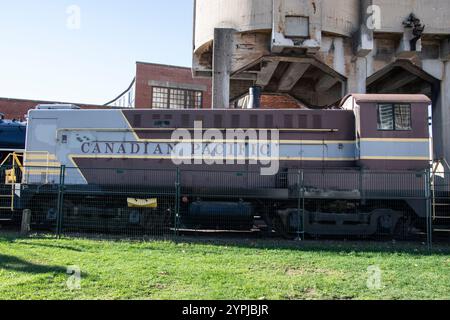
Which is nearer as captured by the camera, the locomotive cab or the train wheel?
the locomotive cab

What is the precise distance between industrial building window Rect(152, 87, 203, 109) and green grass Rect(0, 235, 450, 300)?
22033mm

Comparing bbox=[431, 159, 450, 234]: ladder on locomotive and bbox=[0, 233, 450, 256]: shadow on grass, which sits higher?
bbox=[431, 159, 450, 234]: ladder on locomotive

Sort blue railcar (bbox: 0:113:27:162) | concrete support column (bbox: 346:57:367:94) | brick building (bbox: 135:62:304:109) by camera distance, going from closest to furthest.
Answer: blue railcar (bbox: 0:113:27:162) → concrete support column (bbox: 346:57:367:94) → brick building (bbox: 135:62:304:109)

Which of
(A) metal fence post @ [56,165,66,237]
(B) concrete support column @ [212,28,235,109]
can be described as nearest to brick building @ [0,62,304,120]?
(B) concrete support column @ [212,28,235,109]

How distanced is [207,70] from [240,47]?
2751 mm

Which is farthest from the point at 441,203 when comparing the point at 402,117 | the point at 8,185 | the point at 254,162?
the point at 8,185

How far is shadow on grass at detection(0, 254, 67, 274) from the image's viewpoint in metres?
7.01

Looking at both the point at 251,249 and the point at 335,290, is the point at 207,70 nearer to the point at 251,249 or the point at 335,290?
the point at 251,249

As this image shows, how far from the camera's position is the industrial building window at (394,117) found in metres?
11.1

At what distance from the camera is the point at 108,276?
6699 mm

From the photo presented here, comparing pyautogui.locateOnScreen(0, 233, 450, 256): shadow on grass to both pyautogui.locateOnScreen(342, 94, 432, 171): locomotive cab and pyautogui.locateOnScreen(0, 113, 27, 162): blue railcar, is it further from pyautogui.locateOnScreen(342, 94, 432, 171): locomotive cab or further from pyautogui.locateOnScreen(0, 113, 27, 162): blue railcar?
pyautogui.locateOnScreen(0, 113, 27, 162): blue railcar

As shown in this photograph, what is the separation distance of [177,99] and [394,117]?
22.5 meters

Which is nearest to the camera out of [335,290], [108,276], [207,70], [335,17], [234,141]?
[335,290]
